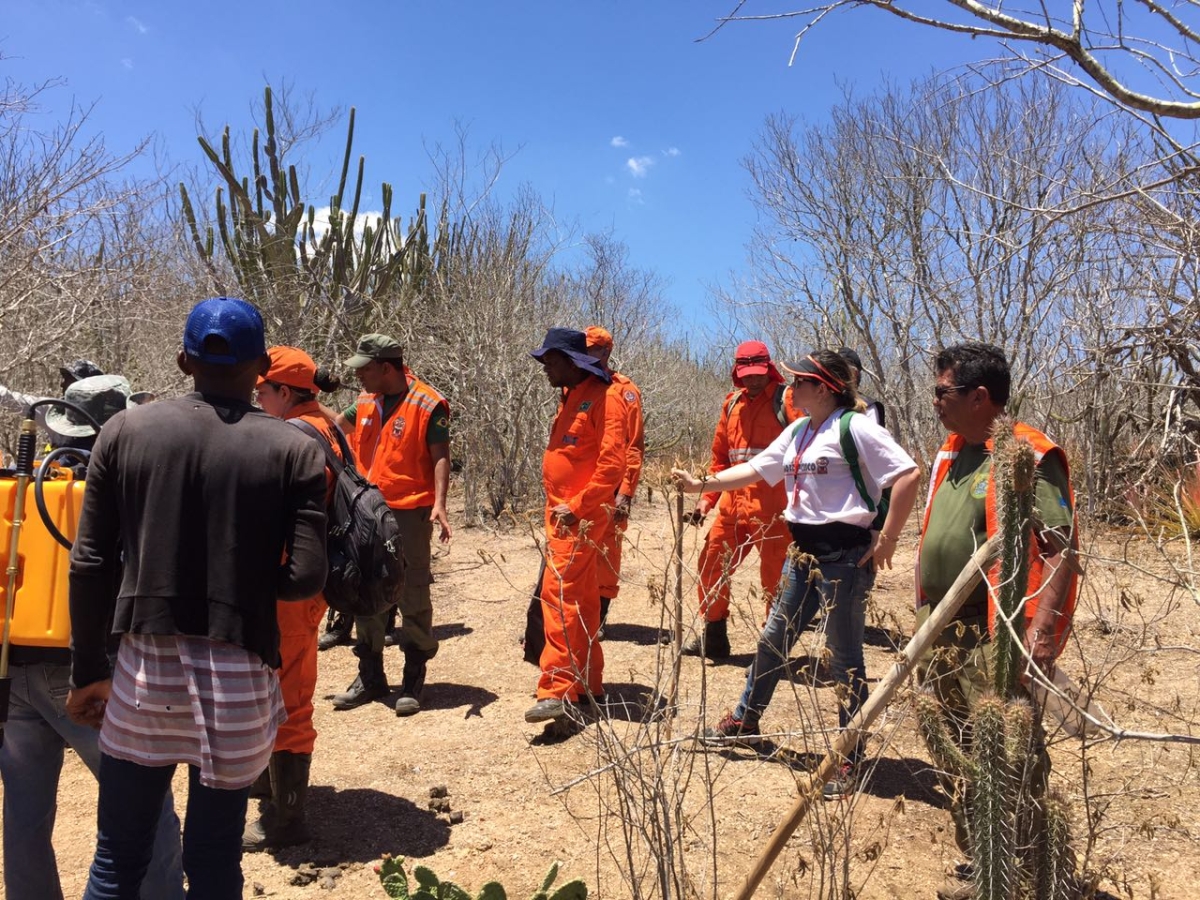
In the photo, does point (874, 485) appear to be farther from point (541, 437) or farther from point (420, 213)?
point (420, 213)

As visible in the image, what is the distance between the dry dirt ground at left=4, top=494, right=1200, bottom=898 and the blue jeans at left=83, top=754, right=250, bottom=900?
587mm

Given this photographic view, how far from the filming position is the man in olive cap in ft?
15.8

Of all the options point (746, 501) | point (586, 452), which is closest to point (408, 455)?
point (586, 452)

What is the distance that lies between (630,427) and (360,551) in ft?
7.15

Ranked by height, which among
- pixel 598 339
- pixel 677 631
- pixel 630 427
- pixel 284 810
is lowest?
pixel 284 810

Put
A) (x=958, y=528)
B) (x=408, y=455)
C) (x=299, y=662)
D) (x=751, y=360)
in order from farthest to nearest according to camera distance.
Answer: (x=751, y=360) → (x=408, y=455) → (x=299, y=662) → (x=958, y=528)

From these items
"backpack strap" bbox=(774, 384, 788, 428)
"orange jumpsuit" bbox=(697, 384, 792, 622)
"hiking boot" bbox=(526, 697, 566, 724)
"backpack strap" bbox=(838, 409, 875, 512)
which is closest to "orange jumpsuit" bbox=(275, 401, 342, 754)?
"hiking boot" bbox=(526, 697, 566, 724)

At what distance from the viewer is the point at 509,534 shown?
34.8ft

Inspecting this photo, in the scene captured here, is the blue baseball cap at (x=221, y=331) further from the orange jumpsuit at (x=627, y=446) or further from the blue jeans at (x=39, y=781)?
the orange jumpsuit at (x=627, y=446)

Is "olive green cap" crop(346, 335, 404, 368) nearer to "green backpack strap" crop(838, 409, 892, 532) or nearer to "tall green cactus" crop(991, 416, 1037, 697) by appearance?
"green backpack strap" crop(838, 409, 892, 532)

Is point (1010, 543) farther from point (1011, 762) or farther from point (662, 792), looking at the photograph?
point (662, 792)

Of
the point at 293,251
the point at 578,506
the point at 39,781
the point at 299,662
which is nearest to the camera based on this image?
the point at 39,781

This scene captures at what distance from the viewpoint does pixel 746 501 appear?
5281 millimetres

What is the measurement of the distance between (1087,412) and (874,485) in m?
7.63
